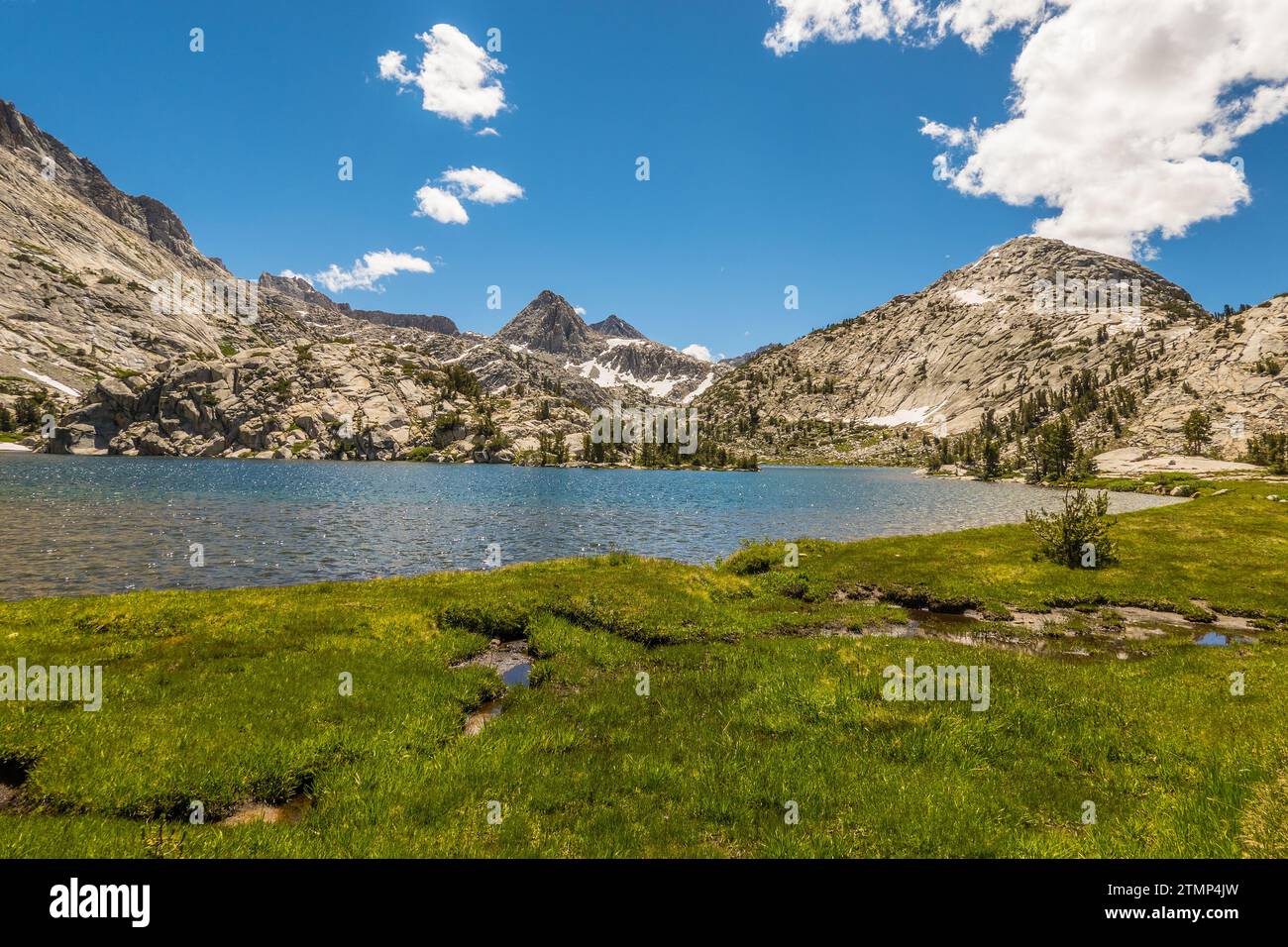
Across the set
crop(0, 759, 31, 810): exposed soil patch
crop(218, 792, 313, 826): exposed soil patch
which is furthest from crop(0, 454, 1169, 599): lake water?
crop(218, 792, 313, 826): exposed soil patch

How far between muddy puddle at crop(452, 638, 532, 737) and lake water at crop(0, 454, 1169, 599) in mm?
24217

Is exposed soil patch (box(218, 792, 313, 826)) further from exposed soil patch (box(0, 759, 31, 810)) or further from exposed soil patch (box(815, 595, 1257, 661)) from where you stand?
exposed soil patch (box(815, 595, 1257, 661))

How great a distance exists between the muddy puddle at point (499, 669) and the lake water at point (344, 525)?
2422 centimetres

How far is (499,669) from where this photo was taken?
2000 centimetres

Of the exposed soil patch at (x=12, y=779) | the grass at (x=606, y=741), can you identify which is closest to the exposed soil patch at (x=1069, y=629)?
the grass at (x=606, y=741)

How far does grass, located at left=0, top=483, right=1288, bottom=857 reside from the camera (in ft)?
30.4

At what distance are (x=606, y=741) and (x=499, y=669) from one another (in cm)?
785

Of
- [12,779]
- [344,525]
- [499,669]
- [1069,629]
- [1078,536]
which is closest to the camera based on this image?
[12,779]

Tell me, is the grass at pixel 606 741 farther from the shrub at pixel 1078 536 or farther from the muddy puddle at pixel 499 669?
the shrub at pixel 1078 536

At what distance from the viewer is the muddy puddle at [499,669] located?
15319 millimetres

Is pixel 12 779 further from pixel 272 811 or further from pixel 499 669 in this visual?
pixel 499 669

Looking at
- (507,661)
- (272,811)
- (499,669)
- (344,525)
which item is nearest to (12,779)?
(272,811)
